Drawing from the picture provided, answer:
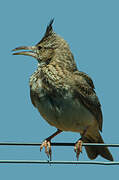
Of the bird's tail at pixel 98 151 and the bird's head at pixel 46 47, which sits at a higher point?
the bird's head at pixel 46 47

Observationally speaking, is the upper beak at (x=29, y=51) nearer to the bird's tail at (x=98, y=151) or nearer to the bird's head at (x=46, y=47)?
the bird's head at (x=46, y=47)

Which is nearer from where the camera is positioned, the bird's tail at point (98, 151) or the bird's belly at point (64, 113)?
the bird's belly at point (64, 113)

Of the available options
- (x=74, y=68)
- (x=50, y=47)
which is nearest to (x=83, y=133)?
(x=74, y=68)

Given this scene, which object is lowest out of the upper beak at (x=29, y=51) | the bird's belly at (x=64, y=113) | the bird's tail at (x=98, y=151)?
the bird's tail at (x=98, y=151)

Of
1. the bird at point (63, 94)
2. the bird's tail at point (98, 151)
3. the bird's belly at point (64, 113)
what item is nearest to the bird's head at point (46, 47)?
the bird at point (63, 94)

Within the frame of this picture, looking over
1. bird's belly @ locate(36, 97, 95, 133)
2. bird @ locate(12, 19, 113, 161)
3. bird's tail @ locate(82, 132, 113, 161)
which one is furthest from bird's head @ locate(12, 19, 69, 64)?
bird's tail @ locate(82, 132, 113, 161)

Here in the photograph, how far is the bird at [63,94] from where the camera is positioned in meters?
7.83

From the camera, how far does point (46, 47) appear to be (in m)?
8.75

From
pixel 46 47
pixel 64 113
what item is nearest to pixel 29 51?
pixel 46 47

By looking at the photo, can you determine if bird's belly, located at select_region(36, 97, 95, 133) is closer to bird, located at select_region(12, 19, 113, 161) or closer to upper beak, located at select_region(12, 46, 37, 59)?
bird, located at select_region(12, 19, 113, 161)

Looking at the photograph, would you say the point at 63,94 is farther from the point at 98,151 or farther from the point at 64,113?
the point at 98,151

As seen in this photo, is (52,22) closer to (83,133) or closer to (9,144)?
(83,133)

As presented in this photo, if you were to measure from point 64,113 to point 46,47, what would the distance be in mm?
1590

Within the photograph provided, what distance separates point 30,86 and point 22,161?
2.71 m
